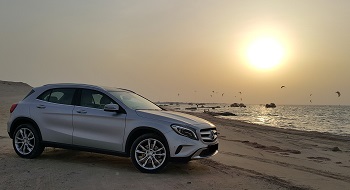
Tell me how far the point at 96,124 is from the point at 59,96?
1.39 meters

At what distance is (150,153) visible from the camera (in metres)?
7.62

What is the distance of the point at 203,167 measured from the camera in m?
8.48

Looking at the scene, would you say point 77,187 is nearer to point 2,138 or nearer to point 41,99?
point 41,99

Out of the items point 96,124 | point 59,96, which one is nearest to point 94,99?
point 96,124

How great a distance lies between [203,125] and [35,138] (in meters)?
3.93

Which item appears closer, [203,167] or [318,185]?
[318,185]

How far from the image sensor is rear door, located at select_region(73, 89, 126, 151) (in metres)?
7.93

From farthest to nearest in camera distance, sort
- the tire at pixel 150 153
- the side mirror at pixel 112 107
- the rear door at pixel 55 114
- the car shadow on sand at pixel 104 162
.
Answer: the rear door at pixel 55 114, the car shadow on sand at pixel 104 162, the side mirror at pixel 112 107, the tire at pixel 150 153

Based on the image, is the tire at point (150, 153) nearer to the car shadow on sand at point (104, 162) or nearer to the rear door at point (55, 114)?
the car shadow on sand at point (104, 162)

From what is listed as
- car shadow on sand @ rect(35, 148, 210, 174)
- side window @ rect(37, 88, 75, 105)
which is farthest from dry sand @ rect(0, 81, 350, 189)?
side window @ rect(37, 88, 75, 105)

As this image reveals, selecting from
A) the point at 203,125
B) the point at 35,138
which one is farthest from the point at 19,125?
the point at 203,125

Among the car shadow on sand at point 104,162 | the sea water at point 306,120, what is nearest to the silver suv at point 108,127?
the car shadow on sand at point 104,162

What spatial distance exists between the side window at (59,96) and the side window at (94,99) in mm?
326

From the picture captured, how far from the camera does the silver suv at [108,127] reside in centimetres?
758
